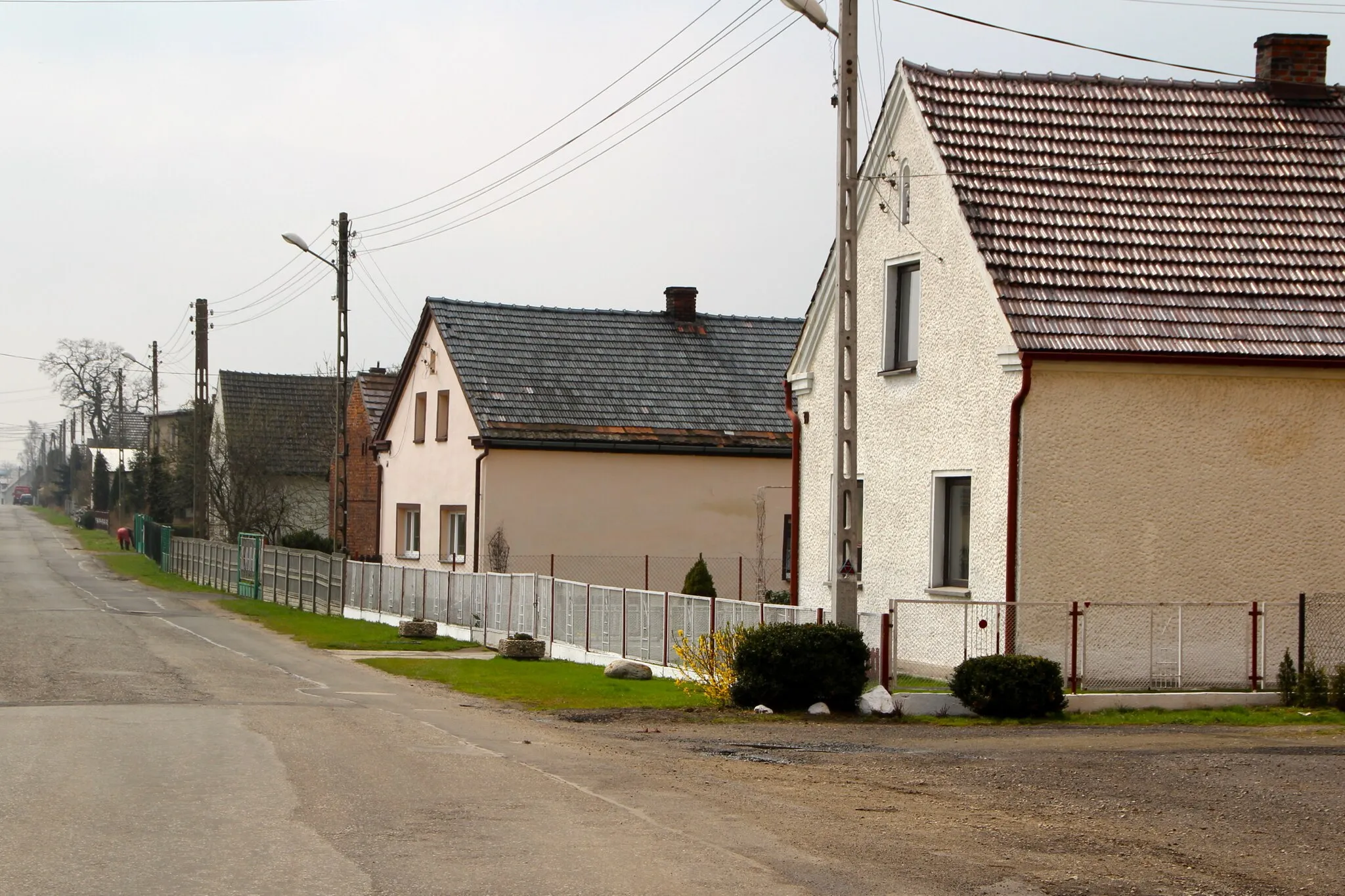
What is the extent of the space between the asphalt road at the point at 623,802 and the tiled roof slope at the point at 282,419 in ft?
137

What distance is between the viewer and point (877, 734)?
1490 centimetres

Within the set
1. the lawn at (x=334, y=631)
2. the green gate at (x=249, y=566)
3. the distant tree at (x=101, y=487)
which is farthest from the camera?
the distant tree at (x=101, y=487)

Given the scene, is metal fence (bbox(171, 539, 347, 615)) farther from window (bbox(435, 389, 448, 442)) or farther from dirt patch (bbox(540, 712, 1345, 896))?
dirt patch (bbox(540, 712, 1345, 896))

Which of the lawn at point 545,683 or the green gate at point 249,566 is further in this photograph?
the green gate at point 249,566

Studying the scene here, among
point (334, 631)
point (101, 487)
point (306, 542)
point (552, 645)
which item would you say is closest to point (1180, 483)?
point (552, 645)

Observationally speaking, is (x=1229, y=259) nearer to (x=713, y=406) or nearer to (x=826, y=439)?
(x=826, y=439)

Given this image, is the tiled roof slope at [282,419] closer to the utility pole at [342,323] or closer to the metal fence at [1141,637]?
the utility pole at [342,323]

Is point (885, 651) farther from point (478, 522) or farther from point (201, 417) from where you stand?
point (201, 417)

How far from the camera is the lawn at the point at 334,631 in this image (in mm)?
27203

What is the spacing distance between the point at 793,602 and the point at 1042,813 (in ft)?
43.0

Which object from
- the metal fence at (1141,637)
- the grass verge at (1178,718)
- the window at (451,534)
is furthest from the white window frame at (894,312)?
the window at (451,534)

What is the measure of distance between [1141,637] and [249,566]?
102 ft

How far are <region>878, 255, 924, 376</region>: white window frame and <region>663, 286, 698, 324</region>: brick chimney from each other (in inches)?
683

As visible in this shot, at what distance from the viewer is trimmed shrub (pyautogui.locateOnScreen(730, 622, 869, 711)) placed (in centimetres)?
1620
